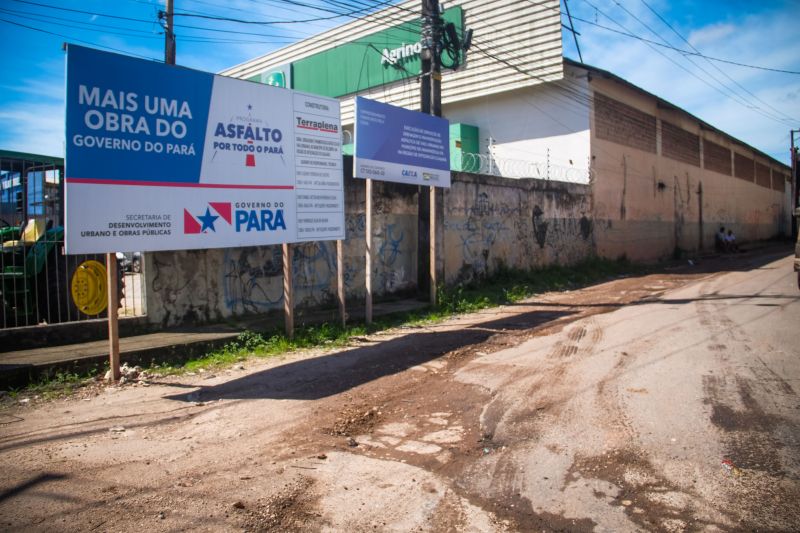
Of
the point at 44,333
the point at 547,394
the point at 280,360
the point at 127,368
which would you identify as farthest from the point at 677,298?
the point at 44,333

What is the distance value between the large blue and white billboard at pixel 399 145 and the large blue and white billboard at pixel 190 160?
0.71 metres

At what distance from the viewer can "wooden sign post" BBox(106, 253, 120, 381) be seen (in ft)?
18.8

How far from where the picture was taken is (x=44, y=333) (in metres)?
6.47

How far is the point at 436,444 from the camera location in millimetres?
4016

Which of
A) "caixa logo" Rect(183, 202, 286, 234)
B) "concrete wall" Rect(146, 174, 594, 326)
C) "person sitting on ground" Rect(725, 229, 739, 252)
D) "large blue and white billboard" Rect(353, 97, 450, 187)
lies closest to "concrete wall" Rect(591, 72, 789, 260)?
"person sitting on ground" Rect(725, 229, 739, 252)

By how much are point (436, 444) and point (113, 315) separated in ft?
12.8

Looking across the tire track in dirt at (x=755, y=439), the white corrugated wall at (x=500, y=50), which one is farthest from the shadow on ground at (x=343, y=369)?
the white corrugated wall at (x=500, y=50)

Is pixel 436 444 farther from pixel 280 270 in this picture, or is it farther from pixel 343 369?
pixel 280 270

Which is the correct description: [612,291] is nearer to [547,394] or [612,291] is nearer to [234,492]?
[547,394]

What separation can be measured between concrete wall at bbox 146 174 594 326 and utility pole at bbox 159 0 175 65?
7.37 meters

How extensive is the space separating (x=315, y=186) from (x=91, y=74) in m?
3.29

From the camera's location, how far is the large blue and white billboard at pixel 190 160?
555cm

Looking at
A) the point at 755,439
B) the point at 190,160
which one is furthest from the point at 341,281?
the point at 755,439

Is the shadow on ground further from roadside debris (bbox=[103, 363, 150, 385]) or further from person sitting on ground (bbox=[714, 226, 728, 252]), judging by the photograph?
person sitting on ground (bbox=[714, 226, 728, 252])
